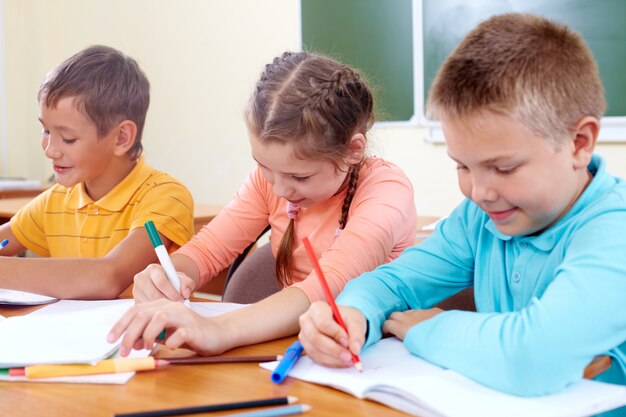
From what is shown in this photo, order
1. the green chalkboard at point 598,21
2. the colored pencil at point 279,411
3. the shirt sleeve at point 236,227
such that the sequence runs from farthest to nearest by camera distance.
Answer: the green chalkboard at point 598,21
the shirt sleeve at point 236,227
the colored pencil at point 279,411

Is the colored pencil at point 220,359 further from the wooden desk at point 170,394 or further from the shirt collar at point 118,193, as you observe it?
the shirt collar at point 118,193

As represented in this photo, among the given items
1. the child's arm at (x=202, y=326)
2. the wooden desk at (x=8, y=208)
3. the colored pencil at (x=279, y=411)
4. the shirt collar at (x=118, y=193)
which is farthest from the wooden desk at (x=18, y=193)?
the colored pencil at (x=279, y=411)

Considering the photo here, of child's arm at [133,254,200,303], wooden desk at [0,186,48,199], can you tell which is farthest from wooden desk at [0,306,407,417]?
wooden desk at [0,186,48,199]

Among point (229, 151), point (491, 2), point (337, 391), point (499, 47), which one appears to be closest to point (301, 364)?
point (337, 391)

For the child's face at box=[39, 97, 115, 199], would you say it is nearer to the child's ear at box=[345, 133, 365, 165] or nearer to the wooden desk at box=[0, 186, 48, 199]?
the child's ear at box=[345, 133, 365, 165]

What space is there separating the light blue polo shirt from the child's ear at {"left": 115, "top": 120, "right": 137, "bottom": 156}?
86 centimetres

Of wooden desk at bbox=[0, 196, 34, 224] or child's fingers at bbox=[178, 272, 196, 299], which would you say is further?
wooden desk at bbox=[0, 196, 34, 224]

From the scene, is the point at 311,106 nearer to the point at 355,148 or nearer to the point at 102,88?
the point at 355,148

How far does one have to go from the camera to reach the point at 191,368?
0.88m

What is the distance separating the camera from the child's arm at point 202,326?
90 centimetres

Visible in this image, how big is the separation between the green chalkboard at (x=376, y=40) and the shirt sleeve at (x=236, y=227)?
77.1 inches

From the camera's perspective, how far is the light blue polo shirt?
0.79m

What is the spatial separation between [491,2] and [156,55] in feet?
7.02

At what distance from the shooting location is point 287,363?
849 mm
